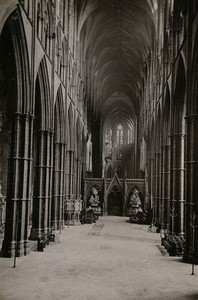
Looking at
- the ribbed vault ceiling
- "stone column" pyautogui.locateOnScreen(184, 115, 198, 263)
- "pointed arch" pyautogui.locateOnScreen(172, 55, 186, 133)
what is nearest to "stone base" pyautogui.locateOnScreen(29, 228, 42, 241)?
"stone column" pyautogui.locateOnScreen(184, 115, 198, 263)

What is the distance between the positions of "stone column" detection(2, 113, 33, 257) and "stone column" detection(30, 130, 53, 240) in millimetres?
3674

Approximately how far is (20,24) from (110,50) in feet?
101

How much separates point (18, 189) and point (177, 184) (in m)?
9.19

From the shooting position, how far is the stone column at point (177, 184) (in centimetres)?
1912

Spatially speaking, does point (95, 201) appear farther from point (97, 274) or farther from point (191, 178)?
point (97, 274)

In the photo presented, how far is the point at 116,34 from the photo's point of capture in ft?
130

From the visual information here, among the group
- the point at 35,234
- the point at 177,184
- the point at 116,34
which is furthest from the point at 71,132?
the point at 116,34

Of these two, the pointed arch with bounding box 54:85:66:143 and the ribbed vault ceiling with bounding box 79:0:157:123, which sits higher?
the ribbed vault ceiling with bounding box 79:0:157:123

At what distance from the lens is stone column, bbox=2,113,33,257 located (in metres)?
14.0

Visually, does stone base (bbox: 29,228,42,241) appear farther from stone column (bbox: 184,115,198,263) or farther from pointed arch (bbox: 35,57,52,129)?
stone column (bbox: 184,115,198,263)

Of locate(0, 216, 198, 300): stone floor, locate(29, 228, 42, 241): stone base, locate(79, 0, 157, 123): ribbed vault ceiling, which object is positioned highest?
locate(79, 0, 157, 123): ribbed vault ceiling

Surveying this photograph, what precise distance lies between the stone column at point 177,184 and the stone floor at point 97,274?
99.8 inches

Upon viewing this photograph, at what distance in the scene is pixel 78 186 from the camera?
3309 centimetres

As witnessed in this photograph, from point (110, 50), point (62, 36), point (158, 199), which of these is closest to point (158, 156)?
point (158, 199)
